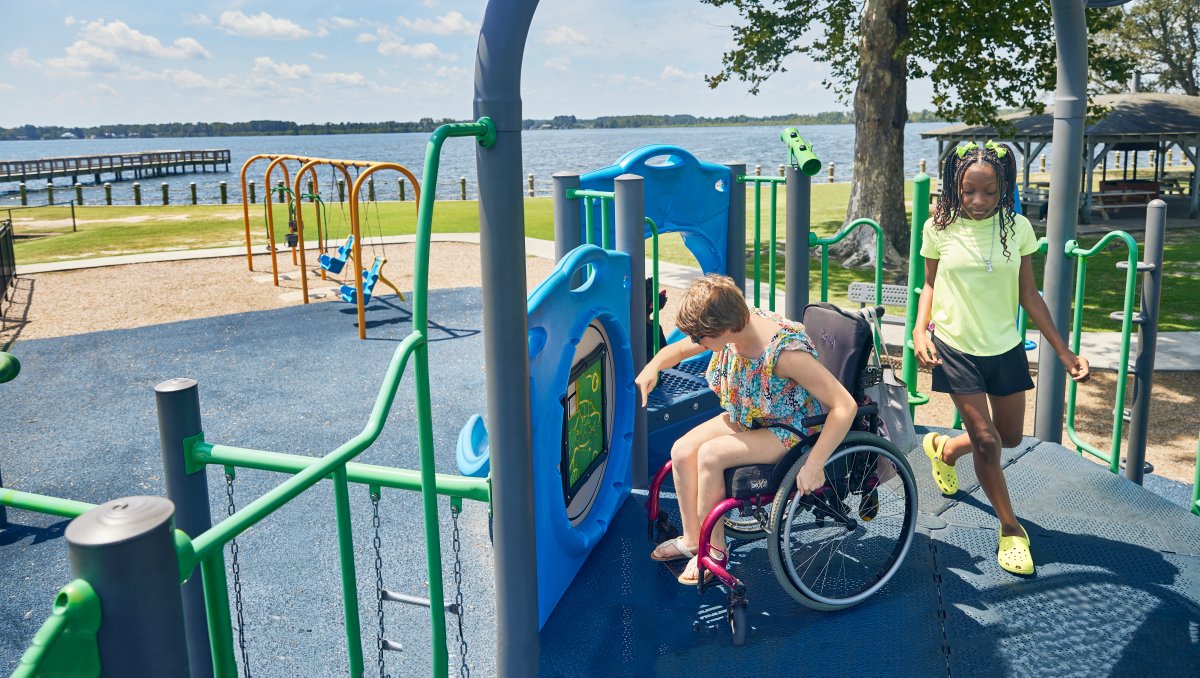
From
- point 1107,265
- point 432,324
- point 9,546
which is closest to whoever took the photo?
point 9,546

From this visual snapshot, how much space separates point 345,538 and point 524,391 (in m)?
0.69

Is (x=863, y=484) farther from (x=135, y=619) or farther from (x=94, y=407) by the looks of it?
(x=94, y=407)

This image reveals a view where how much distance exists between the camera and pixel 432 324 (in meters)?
10.9

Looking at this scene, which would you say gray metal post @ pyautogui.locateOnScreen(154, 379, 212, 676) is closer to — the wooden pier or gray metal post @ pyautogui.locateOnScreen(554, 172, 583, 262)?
gray metal post @ pyautogui.locateOnScreen(554, 172, 583, 262)

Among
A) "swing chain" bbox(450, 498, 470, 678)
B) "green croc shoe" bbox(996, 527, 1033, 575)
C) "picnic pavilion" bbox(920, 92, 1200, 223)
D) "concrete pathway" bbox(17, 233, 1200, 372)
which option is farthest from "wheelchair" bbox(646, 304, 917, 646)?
"picnic pavilion" bbox(920, 92, 1200, 223)

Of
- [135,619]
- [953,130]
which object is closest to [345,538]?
[135,619]

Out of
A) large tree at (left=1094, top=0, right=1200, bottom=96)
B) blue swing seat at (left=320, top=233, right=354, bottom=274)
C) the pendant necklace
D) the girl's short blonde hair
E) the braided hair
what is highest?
large tree at (left=1094, top=0, right=1200, bottom=96)

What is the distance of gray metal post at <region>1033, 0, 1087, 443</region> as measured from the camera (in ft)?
16.4

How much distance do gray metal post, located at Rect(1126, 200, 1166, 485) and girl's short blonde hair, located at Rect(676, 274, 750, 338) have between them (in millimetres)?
2624

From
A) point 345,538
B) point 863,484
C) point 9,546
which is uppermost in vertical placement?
point 345,538

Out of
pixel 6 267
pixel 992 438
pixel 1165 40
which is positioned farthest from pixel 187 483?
pixel 1165 40

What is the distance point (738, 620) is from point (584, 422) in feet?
3.67

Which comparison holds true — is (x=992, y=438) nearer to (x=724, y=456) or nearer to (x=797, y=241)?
(x=724, y=456)

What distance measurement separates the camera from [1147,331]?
481cm
